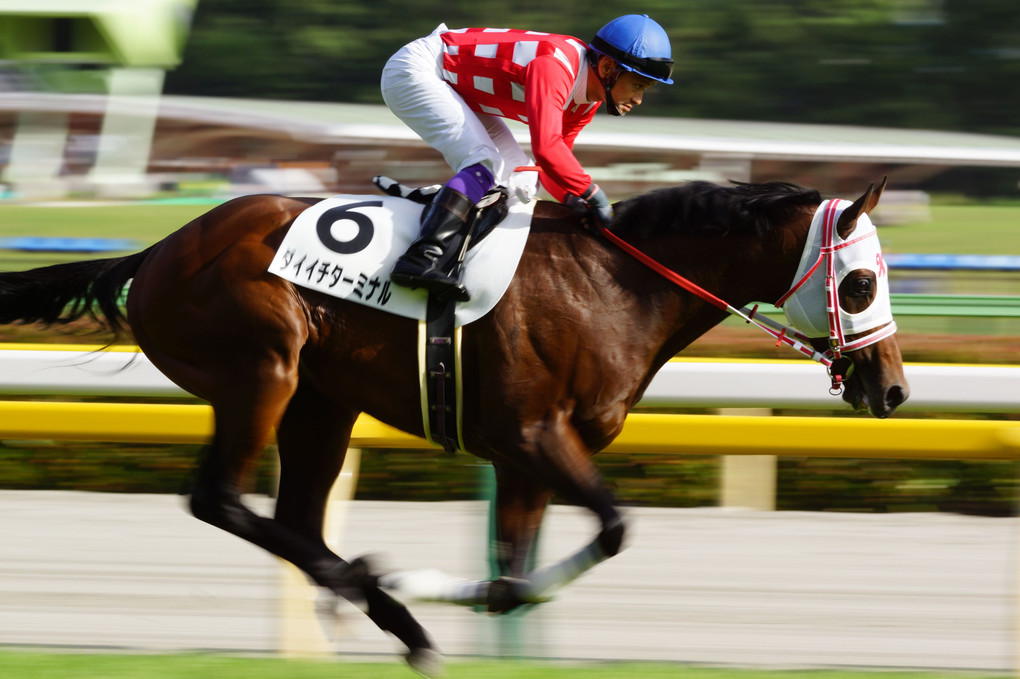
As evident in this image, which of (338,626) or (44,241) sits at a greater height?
(338,626)

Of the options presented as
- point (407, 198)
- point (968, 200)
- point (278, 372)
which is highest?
point (407, 198)

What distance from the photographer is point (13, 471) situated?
546cm

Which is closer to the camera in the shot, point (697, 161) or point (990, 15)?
point (697, 161)

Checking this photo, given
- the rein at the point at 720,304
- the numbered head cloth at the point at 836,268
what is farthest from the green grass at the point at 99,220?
the numbered head cloth at the point at 836,268

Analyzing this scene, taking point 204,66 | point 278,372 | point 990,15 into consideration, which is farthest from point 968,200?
point 278,372

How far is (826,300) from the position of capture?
3.07m

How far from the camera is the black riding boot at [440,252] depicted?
9.92 ft

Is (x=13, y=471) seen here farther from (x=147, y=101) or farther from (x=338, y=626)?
(x=147, y=101)

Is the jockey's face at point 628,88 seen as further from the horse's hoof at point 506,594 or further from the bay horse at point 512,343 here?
the horse's hoof at point 506,594

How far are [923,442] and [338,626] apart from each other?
1698 mm

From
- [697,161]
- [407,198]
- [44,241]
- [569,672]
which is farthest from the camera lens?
[697,161]

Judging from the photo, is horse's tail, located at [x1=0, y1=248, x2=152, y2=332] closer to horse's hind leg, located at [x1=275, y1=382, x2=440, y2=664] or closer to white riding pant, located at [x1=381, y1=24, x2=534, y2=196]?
horse's hind leg, located at [x1=275, y1=382, x2=440, y2=664]

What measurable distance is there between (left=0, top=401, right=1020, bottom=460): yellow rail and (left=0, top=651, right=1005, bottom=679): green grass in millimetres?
599

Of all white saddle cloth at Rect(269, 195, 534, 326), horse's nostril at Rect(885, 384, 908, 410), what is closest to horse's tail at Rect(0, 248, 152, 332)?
white saddle cloth at Rect(269, 195, 534, 326)
